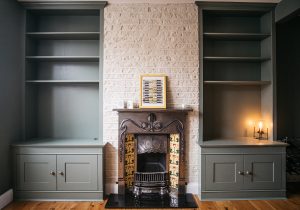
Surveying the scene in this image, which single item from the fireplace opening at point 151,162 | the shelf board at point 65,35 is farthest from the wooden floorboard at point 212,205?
the shelf board at point 65,35

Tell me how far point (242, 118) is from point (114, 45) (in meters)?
2.41

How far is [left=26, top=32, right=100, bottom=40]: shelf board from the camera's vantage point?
129 inches

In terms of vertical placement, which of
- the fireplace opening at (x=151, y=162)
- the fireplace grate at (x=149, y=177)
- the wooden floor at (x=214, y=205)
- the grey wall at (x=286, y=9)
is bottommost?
the wooden floor at (x=214, y=205)

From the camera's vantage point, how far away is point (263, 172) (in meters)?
3.10

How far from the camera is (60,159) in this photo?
3.04 meters

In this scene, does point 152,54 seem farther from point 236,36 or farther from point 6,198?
point 6,198

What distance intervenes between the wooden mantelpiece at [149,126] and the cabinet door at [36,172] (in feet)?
3.15

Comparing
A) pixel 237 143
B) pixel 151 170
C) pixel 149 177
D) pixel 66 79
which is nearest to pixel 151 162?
pixel 151 170

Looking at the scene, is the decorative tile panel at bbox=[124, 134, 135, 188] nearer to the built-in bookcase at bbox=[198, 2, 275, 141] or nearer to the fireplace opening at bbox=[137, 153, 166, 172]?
the fireplace opening at bbox=[137, 153, 166, 172]

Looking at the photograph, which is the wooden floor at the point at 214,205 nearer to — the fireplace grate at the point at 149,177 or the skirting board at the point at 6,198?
the skirting board at the point at 6,198

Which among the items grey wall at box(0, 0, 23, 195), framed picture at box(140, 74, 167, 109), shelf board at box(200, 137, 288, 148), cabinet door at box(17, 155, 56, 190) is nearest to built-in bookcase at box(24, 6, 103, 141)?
grey wall at box(0, 0, 23, 195)

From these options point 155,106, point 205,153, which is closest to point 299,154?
point 205,153

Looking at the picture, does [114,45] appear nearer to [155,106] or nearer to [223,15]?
[155,106]

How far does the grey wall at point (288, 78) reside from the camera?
3697 mm
